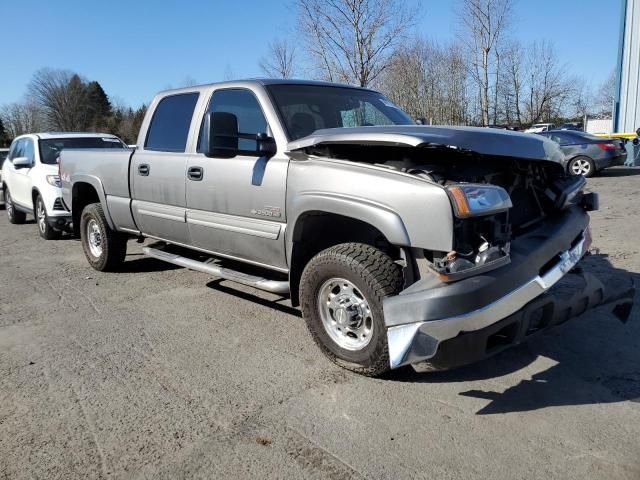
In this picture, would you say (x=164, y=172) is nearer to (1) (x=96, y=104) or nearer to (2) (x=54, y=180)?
(2) (x=54, y=180)

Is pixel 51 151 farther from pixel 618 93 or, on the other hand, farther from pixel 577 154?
pixel 618 93

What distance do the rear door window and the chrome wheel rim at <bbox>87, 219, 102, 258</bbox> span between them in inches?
65.0

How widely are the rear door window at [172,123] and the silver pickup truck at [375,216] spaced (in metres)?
0.02

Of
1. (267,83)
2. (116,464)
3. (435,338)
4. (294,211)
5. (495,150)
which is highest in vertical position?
(267,83)

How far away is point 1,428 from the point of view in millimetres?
2945

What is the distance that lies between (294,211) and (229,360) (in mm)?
1158

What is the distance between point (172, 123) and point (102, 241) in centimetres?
196

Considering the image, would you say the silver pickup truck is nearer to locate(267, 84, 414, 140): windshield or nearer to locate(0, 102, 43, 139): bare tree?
locate(267, 84, 414, 140): windshield

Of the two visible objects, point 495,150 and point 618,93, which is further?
point 618,93

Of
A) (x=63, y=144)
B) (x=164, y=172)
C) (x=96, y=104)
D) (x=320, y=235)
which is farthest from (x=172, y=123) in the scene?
(x=96, y=104)

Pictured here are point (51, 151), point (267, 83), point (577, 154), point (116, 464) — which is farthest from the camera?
point (577, 154)

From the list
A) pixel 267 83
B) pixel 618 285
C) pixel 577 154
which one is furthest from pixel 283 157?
pixel 577 154

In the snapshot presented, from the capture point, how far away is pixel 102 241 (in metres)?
6.20

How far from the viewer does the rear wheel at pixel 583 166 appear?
49.9ft
